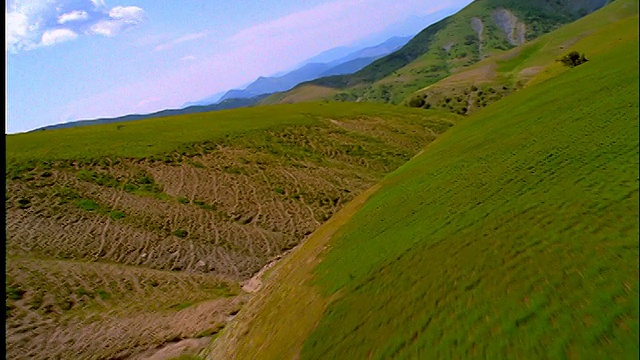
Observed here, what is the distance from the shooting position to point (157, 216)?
39125 millimetres

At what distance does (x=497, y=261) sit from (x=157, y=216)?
33.3m

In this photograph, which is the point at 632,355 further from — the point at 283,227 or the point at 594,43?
the point at 594,43

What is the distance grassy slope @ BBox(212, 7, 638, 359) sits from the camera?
9680 millimetres

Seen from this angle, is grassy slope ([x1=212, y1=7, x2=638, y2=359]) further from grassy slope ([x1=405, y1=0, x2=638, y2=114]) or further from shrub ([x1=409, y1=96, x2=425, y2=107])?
shrub ([x1=409, y1=96, x2=425, y2=107])

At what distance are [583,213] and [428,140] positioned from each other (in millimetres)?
56932

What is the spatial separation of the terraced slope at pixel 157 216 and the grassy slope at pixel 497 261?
8.91 metres

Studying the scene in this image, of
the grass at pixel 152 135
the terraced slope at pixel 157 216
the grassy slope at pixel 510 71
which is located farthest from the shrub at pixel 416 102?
the terraced slope at pixel 157 216

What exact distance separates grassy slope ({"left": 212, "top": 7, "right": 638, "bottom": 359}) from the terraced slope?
891 centimetres

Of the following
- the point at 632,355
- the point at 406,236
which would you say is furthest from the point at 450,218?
the point at 632,355

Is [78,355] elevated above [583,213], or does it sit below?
below

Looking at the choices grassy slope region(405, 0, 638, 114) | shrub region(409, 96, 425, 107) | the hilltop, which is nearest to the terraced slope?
the hilltop

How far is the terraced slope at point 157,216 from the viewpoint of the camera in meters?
24.6

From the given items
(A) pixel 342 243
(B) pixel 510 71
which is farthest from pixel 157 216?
(B) pixel 510 71

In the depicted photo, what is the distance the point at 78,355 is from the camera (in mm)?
21797
